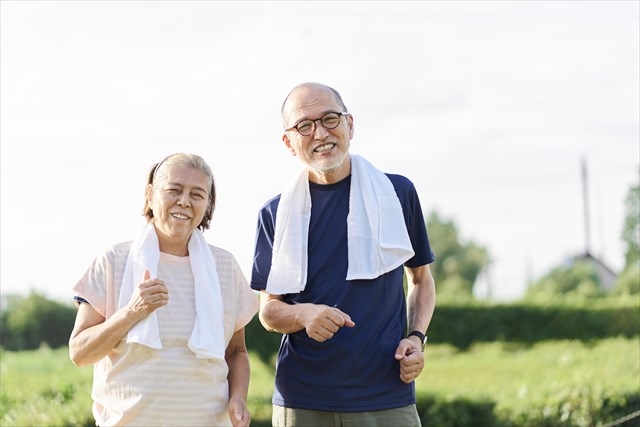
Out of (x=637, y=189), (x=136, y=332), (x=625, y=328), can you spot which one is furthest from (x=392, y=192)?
(x=625, y=328)

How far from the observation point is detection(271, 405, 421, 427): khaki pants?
345 cm

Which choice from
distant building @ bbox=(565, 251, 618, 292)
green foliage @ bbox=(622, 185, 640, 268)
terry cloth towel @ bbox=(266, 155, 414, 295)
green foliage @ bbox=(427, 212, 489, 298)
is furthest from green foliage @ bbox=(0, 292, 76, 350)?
green foliage @ bbox=(427, 212, 489, 298)

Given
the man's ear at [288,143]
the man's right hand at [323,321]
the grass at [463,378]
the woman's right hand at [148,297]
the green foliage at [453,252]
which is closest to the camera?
the woman's right hand at [148,297]

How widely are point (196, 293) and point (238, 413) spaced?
0.41m

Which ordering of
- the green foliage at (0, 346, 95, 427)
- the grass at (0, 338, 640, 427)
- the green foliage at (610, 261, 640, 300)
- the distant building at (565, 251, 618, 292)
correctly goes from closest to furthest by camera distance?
the green foliage at (0, 346, 95, 427), the grass at (0, 338, 640, 427), the green foliage at (610, 261, 640, 300), the distant building at (565, 251, 618, 292)

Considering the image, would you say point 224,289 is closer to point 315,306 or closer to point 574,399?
point 315,306

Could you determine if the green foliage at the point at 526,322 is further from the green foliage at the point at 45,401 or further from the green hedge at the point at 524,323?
the green foliage at the point at 45,401

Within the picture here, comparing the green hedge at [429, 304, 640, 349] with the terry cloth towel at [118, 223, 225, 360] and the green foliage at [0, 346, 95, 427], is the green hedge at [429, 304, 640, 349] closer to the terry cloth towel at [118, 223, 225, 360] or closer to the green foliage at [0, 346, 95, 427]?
the green foliage at [0, 346, 95, 427]

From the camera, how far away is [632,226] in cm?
1283

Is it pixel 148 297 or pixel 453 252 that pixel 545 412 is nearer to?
pixel 148 297

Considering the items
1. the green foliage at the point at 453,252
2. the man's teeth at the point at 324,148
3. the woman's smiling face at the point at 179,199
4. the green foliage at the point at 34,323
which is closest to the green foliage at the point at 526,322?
the green foliage at the point at 34,323

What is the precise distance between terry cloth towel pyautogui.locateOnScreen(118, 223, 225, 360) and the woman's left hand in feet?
0.53

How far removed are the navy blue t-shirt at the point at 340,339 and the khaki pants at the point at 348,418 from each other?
1.0 inches

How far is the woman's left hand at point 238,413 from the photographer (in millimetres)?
3232
